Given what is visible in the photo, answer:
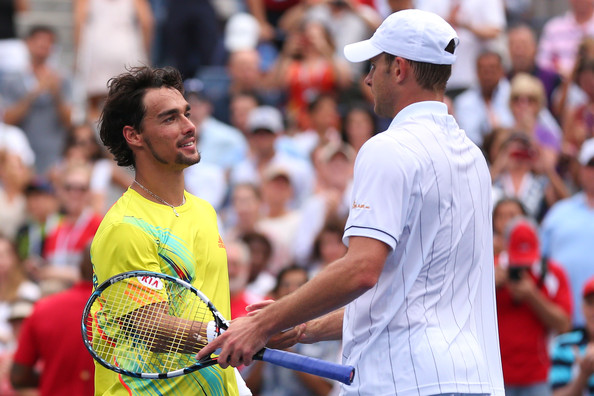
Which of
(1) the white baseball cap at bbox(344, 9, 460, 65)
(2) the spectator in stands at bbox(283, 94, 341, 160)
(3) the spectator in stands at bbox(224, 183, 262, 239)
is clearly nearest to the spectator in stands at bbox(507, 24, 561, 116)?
(2) the spectator in stands at bbox(283, 94, 341, 160)

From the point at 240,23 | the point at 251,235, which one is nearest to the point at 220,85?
the point at 240,23

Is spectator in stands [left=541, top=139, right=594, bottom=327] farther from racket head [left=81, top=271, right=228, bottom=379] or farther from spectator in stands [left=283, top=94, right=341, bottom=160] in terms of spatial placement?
racket head [left=81, top=271, right=228, bottom=379]

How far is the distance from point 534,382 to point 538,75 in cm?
552

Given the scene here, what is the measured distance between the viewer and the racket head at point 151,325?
165 inches

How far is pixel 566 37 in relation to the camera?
12938 mm

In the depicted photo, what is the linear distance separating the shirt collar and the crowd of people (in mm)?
3401

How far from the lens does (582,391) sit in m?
7.45

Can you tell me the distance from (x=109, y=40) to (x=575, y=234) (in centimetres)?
739

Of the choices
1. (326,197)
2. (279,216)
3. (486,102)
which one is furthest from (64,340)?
(486,102)

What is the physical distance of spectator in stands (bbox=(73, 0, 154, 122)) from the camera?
46.2 feet

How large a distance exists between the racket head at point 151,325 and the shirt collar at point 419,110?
3.37 feet

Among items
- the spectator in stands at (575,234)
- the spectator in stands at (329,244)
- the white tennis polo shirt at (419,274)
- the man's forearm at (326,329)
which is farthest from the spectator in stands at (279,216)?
the white tennis polo shirt at (419,274)

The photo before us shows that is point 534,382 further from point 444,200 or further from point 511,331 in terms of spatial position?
point 444,200

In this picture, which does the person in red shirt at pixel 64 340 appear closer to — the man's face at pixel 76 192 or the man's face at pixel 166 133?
the man's face at pixel 166 133
